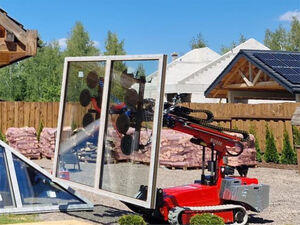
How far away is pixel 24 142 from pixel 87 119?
13473 mm

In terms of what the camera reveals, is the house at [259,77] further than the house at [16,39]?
Yes

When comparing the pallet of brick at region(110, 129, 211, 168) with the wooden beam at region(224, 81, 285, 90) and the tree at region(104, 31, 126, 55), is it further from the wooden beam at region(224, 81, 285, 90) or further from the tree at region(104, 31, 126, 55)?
the tree at region(104, 31, 126, 55)

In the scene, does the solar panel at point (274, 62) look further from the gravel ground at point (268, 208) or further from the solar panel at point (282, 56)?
the gravel ground at point (268, 208)

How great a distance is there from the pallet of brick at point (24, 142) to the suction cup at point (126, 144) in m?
14.1

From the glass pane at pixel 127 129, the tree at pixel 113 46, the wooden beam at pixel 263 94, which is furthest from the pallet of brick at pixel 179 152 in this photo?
the tree at pixel 113 46

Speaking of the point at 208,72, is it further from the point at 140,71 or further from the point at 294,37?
the point at 294,37

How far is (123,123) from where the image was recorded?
7875 millimetres

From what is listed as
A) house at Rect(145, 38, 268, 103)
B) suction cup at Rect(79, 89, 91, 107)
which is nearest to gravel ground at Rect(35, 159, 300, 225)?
suction cup at Rect(79, 89, 91, 107)

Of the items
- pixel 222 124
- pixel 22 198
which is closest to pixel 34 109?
pixel 222 124

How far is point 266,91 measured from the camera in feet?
95.0

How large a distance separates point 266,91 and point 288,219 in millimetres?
20000

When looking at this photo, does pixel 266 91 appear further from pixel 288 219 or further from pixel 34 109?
pixel 288 219

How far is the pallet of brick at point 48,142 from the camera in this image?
2130cm

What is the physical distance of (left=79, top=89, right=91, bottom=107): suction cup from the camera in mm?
8430
